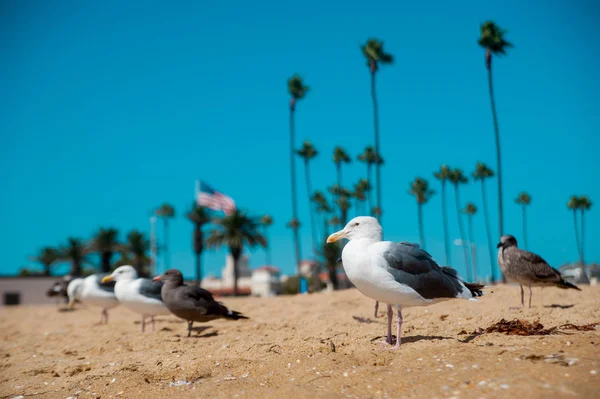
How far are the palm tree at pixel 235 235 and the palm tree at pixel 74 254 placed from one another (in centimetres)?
1688

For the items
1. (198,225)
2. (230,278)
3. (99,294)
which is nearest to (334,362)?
(99,294)

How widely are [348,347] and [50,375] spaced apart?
4.43m

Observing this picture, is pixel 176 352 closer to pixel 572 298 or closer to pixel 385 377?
pixel 385 377

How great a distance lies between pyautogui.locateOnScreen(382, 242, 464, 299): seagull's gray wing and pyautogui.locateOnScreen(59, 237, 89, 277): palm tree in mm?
59954

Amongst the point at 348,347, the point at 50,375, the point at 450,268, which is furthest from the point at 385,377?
the point at 50,375

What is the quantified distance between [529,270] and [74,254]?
59.6 m

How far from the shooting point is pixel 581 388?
4168 millimetres

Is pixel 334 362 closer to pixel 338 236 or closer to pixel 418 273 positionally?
pixel 418 273

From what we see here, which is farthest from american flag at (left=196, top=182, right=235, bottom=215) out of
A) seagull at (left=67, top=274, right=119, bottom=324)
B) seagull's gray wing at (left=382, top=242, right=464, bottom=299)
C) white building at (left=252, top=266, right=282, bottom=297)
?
seagull's gray wing at (left=382, top=242, right=464, bottom=299)

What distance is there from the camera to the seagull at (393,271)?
6.31m

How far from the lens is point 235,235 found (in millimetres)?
55094

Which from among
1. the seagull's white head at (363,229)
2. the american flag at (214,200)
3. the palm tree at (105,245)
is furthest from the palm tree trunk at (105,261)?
the seagull's white head at (363,229)

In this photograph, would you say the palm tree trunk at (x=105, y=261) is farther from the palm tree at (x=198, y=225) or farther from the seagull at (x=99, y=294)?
the seagull at (x=99, y=294)

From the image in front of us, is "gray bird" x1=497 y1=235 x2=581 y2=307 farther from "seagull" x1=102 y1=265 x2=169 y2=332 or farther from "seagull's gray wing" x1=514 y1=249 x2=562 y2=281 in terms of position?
"seagull" x1=102 y1=265 x2=169 y2=332
